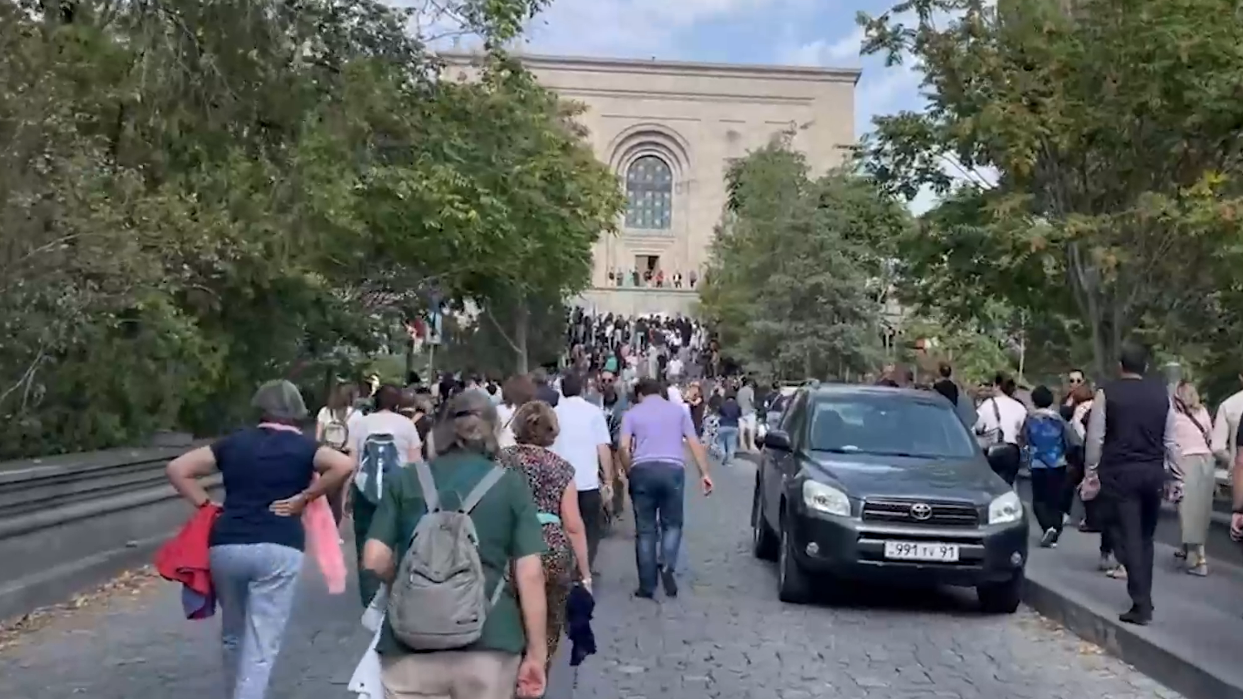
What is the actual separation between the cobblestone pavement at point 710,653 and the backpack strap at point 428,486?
2635mm

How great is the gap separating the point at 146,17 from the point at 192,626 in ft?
20.6

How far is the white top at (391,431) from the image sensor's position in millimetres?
11391

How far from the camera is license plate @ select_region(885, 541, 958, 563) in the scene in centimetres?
1188

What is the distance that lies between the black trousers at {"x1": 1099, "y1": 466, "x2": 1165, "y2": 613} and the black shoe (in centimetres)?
357

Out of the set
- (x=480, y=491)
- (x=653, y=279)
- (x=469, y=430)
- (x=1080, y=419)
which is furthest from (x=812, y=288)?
(x=653, y=279)

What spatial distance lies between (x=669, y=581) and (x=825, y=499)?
1513mm

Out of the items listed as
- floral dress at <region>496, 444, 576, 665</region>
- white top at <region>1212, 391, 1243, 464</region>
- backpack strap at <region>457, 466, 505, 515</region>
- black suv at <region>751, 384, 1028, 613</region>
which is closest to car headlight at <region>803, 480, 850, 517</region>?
black suv at <region>751, 384, 1028, 613</region>

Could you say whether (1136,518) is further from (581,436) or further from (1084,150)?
(1084,150)

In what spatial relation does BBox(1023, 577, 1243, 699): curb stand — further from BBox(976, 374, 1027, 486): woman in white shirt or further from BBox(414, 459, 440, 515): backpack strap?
BBox(414, 459, 440, 515): backpack strap

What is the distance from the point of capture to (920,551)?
39.0 ft

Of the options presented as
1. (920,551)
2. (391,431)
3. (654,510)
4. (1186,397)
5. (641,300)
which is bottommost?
(920,551)

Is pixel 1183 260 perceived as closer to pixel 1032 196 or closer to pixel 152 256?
pixel 1032 196

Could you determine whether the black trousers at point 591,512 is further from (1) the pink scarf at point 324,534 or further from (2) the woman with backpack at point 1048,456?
(2) the woman with backpack at point 1048,456

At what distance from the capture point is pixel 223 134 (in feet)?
52.4
